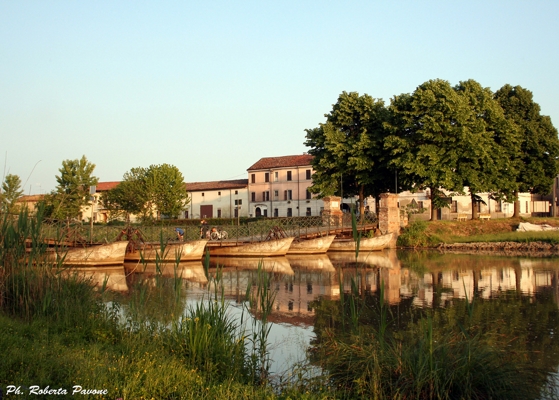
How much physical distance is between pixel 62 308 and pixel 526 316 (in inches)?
353

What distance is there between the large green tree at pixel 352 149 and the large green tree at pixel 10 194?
27393 mm

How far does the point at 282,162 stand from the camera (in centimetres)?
6844

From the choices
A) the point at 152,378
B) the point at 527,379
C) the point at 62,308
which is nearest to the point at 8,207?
the point at 62,308

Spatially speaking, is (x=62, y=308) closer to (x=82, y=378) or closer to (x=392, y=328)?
(x=82, y=378)

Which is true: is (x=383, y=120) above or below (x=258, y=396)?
above

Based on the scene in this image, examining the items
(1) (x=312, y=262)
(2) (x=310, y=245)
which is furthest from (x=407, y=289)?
(2) (x=310, y=245)

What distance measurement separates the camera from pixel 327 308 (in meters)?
12.8

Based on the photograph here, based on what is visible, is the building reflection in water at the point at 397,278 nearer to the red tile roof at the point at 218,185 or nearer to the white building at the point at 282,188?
the white building at the point at 282,188

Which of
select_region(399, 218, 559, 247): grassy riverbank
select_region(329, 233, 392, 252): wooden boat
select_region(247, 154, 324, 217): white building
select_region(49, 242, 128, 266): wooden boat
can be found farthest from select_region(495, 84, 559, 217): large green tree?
select_region(49, 242, 128, 266): wooden boat

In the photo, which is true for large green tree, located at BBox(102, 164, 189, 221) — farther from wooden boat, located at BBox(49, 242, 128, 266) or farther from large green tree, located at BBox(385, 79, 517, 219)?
wooden boat, located at BBox(49, 242, 128, 266)

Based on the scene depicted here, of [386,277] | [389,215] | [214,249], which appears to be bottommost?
[386,277]

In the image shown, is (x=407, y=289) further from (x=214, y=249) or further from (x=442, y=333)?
(x=214, y=249)

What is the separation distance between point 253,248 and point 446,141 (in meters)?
15.0

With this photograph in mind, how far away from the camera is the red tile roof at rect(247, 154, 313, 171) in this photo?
219 ft
